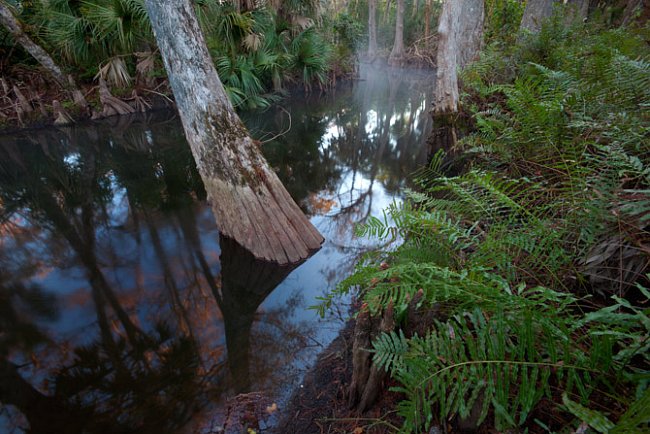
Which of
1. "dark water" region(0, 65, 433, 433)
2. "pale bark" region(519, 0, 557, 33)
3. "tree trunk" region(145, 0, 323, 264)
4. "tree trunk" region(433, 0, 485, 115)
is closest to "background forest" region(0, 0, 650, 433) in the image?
"tree trunk" region(433, 0, 485, 115)

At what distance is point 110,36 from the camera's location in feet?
27.3

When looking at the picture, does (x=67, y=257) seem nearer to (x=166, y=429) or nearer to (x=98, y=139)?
(x=166, y=429)

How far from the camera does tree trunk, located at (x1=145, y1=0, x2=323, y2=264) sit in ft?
11.1

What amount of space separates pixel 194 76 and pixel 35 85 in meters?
9.42

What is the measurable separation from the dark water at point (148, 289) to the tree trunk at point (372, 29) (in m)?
18.5

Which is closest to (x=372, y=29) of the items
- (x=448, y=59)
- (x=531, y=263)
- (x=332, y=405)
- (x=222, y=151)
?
(x=448, y=59)

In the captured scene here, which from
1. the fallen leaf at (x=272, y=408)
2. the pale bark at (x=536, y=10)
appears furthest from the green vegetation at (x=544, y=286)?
the pale bark at (x=536, y=10)

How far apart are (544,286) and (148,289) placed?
3623 millimetres

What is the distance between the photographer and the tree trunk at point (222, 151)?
11.1 feet

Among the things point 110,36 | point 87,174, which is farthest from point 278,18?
point 87,174

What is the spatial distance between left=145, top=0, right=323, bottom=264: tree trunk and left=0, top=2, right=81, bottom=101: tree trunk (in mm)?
7668

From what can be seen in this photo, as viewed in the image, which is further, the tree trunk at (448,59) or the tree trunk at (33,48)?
the tree trunk at (33,48)

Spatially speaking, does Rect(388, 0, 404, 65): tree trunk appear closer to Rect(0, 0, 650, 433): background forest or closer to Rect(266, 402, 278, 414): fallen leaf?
Rect(0, 0, 650, 433): background forest

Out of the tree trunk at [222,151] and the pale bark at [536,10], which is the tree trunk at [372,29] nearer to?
the pale bark at [536,10]
